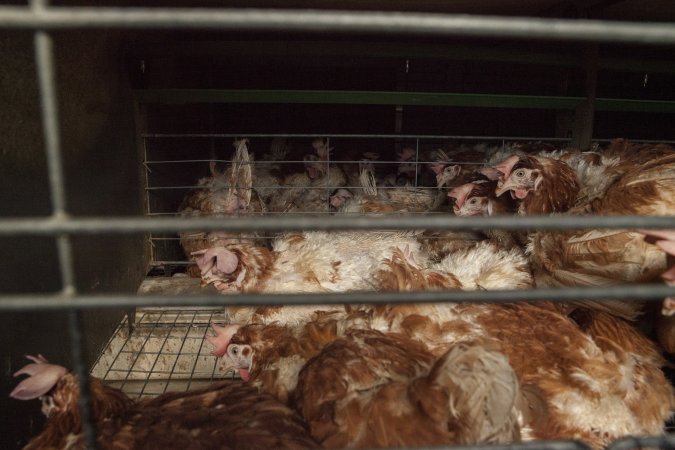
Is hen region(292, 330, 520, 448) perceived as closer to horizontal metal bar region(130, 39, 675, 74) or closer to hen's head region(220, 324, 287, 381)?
hen's head region(220, 324, 287, 381)

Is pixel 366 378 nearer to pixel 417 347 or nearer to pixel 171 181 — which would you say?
pixel 417 347

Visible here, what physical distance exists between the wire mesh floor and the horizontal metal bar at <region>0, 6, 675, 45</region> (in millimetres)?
1716

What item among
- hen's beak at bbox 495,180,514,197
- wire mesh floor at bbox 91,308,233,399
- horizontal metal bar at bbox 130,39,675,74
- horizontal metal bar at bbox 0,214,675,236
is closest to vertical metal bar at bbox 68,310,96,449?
horizontal metal bar at bbox 0,214,675,236

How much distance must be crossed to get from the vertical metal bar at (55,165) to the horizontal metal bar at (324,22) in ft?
0.08

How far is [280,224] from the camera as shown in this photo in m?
0.49

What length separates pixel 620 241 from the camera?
55.0 inches

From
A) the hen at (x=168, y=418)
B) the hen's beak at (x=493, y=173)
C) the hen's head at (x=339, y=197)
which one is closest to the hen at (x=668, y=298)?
the hen at (x=168, y=418)

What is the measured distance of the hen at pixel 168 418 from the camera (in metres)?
1.04

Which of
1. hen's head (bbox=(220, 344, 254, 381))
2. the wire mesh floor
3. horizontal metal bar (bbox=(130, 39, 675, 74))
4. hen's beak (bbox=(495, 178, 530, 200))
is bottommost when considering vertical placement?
the wire mesh floor

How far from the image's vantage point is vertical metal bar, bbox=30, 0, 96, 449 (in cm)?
46

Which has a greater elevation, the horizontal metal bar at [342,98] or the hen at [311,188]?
the horizontal metal bar at [342,98]

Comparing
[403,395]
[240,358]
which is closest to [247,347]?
[240,358]

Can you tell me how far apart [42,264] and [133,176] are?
1.04 metres

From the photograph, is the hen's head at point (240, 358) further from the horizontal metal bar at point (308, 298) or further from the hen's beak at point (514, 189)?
the hen's beak at point (514, 189)
